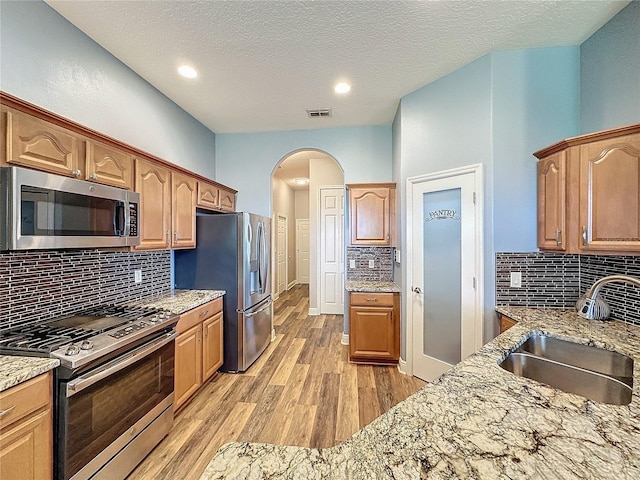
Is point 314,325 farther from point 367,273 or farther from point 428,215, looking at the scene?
point 428,215

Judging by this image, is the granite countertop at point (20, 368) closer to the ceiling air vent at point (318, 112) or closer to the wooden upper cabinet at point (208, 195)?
the wooden upper cabinet at point (208, 195)

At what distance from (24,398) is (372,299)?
275 centimetres

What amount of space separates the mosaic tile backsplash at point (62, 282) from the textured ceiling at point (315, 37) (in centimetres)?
164

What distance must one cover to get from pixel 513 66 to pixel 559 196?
117 cm

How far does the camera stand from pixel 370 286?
338 centimetres

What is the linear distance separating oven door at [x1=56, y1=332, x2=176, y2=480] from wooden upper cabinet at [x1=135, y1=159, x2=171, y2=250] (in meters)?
0.81

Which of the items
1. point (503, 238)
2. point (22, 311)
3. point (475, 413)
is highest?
point (503, 238)

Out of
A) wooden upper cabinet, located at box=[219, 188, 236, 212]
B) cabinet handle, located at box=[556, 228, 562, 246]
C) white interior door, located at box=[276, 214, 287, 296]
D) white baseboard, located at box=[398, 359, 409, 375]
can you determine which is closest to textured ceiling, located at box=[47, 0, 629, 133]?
wooden upper cabinet, located at box=[219, 188, 236, 212]

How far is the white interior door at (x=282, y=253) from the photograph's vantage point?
6989 millimetres

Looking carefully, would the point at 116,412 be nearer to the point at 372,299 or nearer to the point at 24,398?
A: the point at 24,398

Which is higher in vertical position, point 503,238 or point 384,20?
point 384,20

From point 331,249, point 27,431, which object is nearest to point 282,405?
point 27,431

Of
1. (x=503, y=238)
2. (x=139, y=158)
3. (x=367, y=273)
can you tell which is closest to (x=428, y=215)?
(x=503, y=238)

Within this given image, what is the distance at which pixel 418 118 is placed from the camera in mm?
2908
